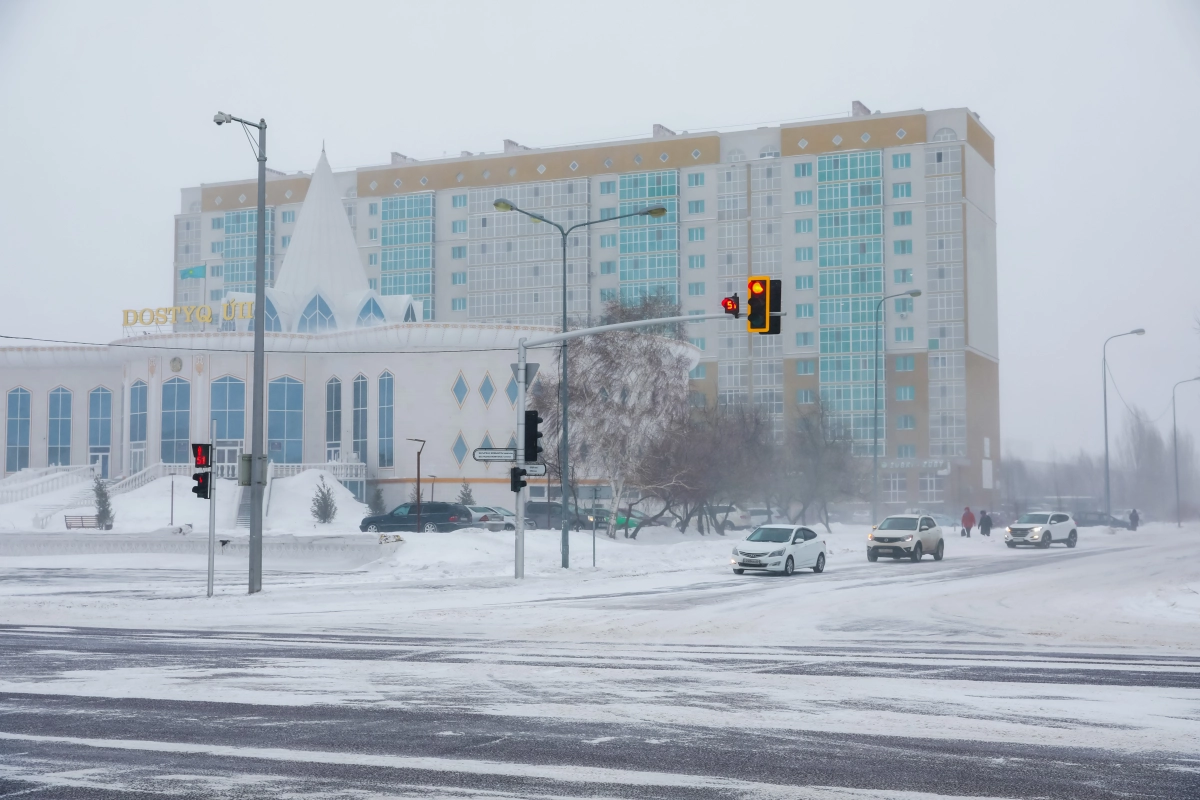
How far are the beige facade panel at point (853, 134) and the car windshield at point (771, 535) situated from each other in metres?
80.8

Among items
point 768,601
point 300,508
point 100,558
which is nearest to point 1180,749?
point 768,601

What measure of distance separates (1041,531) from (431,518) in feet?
80.2

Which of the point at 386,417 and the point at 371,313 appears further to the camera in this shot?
the point at 371,313

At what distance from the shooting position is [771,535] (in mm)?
32562

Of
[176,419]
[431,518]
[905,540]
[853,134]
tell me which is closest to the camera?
[905,540]

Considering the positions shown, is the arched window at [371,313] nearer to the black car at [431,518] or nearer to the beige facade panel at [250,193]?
the black car at [431,518]

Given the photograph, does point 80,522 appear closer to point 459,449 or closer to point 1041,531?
point 459,449

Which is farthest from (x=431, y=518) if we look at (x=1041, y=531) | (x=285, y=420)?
(x=1041, y=531)

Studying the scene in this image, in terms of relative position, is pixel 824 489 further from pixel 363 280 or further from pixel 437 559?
pixel 437 559

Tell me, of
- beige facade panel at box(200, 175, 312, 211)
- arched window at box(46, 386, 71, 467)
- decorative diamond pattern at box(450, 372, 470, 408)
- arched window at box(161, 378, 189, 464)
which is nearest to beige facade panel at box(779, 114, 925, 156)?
beige facade panel at box(200, 175, 312, 211)

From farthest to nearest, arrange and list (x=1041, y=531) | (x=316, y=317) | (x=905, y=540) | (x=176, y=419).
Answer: (x=316, y=317)
(x=176, y=419)
(x=1041, y=531)
(x=905, y=540)

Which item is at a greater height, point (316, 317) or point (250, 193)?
point (250, 193)

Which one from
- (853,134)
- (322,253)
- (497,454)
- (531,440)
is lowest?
(497,454)

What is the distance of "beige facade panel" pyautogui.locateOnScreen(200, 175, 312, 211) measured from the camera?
427ft
